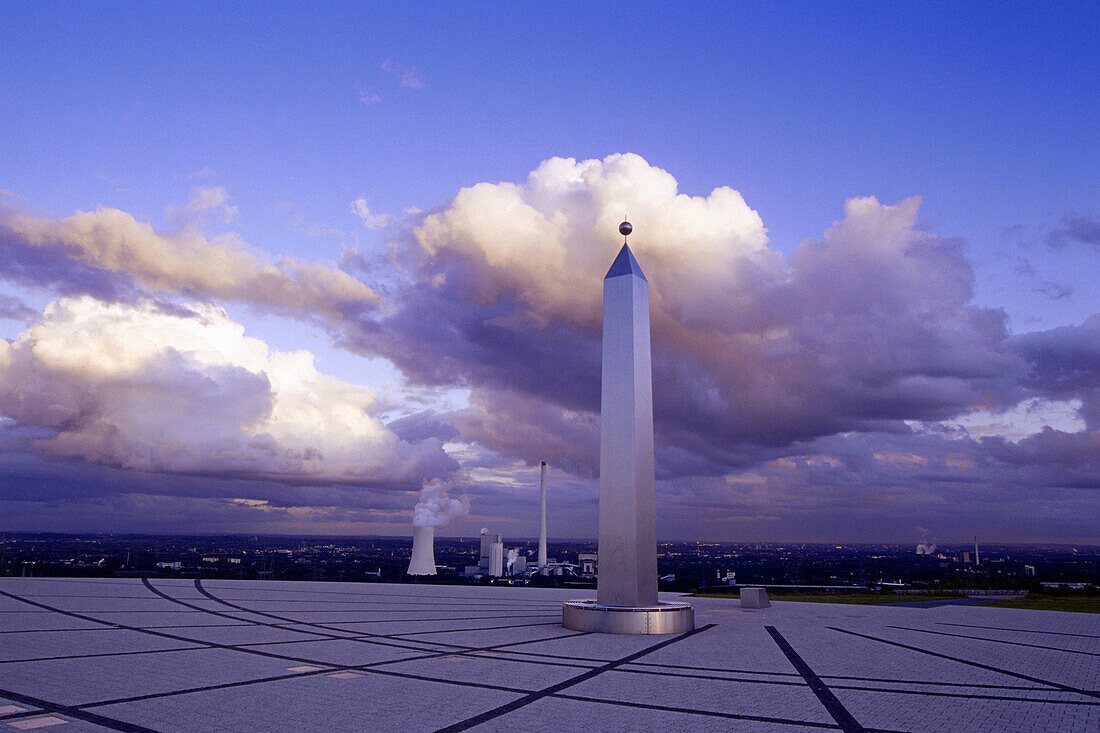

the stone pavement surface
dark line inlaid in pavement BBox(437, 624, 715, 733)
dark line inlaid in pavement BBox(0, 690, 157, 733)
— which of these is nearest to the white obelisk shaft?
the stone pavement surface

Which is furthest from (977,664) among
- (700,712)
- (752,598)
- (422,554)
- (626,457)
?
(422,554)

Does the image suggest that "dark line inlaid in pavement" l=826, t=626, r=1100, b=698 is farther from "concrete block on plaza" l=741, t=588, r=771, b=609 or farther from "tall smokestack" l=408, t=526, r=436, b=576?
"tall smokestack" l=408, t=526, r=436, b=576

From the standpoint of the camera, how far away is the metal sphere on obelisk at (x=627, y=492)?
19281 millimetres

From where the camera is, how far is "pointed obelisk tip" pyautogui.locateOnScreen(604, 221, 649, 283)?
21234mm

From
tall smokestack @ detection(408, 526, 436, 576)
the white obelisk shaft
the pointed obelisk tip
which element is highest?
the pointed obelisk tip

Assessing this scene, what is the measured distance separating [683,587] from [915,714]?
115 ft

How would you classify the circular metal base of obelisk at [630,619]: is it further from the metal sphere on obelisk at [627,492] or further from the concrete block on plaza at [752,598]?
the concrete block on plaza at [752,598]

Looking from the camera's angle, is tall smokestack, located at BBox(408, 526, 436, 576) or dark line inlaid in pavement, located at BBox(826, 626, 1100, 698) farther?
tall smokestack, located at BBox(408, 526, 436, 576)

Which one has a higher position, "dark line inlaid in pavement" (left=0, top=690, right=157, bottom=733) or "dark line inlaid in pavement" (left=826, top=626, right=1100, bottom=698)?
"dark line inlaid in pavement" (left=0, top=690, right=157, bottom=733)

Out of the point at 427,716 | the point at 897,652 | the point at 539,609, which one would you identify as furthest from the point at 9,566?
the point at 897,652

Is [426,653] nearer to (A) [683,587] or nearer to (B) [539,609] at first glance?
(B) [539,609]

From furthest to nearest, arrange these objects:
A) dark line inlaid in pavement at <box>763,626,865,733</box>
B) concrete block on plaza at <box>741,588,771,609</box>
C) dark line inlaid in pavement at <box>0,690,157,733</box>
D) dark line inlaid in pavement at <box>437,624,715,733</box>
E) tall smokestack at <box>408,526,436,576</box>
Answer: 1. tall smokestack at <box>408,526,436,576</box>
2. concrete block on plaza at <box>741,588,771,609</box>
3. dark line inlaid in pavement at <box>763,626,865,733</box>
4. dark line inlaid in pavement at <box>437,624,715,733</box>
5. dark line inlaid in pavement at <box>0,690,157,733</box>

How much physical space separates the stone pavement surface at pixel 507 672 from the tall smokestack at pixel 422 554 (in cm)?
3600

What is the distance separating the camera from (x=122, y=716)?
912 centimetres
